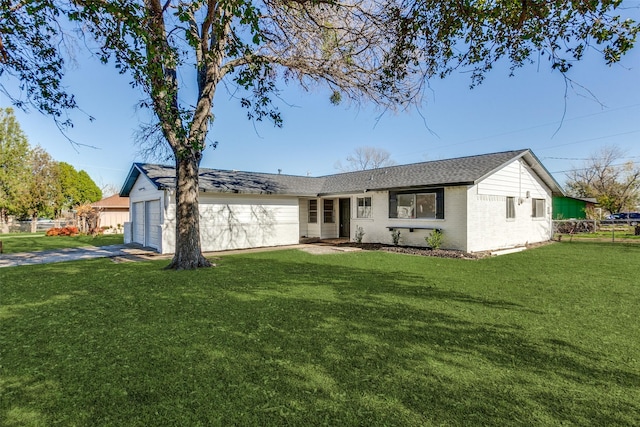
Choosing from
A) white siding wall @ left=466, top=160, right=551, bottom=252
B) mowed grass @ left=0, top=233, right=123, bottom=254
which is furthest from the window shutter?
mowed grass @ left=0, top=233, right=123, bottom=254

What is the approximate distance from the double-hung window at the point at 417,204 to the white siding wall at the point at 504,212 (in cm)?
120

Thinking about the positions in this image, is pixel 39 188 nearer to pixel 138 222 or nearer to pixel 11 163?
pixel 11 163

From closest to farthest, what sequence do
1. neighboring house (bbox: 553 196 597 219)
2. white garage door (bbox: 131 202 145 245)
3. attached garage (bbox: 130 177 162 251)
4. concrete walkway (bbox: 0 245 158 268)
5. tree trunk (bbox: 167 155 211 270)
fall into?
tree trunk (bbox: 167 155 211 270), concrete walkway (bbox: 0 245 158 268), attached garage (bbox: 130 177 162 251), white garage door (bbox: 131 202 145 245), neighboring house (bbox: 553 196 597 219)

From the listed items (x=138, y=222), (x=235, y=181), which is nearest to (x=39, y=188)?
(x=138, y=222)

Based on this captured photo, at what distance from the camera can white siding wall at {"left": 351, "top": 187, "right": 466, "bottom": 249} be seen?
12.3 meters

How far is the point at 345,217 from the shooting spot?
18.3 metres

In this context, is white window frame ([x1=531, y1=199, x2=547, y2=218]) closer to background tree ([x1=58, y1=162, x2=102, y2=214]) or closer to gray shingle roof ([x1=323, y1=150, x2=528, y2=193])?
gray shingle roof ([x1=323, y1=150, x2=528, y2=193])

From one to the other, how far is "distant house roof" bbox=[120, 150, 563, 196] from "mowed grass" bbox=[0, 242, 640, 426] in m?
6.50

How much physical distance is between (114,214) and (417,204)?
93.3ft

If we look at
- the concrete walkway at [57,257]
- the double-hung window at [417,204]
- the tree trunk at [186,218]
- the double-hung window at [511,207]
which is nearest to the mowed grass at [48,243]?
the concrete walkway at [57,257]

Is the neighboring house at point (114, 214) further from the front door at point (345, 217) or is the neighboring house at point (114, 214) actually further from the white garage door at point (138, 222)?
the front door at point (345, 217)

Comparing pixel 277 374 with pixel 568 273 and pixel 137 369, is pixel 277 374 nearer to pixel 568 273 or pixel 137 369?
pixel 137 369

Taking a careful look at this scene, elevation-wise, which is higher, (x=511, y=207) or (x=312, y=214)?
(x=511, y=207)

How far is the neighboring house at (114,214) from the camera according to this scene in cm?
2771
